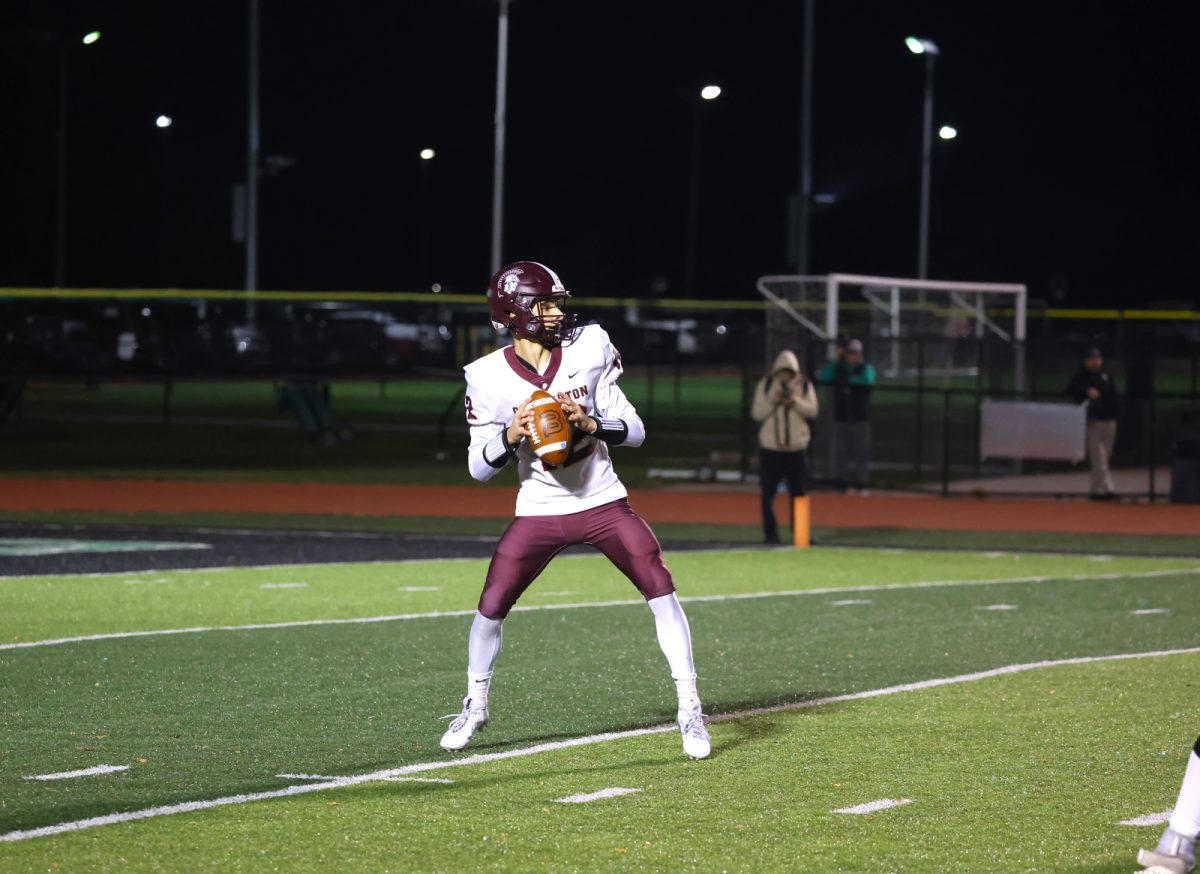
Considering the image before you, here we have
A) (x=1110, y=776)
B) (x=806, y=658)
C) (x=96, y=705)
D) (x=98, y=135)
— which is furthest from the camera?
(x=98, y=135)

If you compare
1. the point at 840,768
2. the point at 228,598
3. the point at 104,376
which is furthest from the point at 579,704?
the point at 104,376

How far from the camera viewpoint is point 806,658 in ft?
34.4

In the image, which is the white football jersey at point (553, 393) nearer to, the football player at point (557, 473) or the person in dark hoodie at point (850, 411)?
the football player at point (557, 473)

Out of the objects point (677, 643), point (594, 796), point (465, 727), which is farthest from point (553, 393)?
point (594, 796)

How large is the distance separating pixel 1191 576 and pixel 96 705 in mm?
9762

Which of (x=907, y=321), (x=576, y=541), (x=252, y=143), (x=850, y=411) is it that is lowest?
(x=576, y=541)

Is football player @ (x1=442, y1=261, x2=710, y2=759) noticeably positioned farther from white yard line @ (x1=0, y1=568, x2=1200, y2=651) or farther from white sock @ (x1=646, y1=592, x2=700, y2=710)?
white yard line @ (x1=0, y1=568, x2=1200, y2=651)

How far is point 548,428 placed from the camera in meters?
7.04

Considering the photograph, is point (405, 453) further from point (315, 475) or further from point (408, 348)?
point (408, 348)

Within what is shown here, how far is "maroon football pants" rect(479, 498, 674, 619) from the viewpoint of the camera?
739cm

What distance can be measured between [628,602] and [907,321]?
46.8 feet

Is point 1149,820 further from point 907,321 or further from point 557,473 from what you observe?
point 907,321

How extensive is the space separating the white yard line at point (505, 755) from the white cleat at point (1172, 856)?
9.23ft

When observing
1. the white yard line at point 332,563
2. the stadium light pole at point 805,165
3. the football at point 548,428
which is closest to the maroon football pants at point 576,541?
the football at point 548,428
